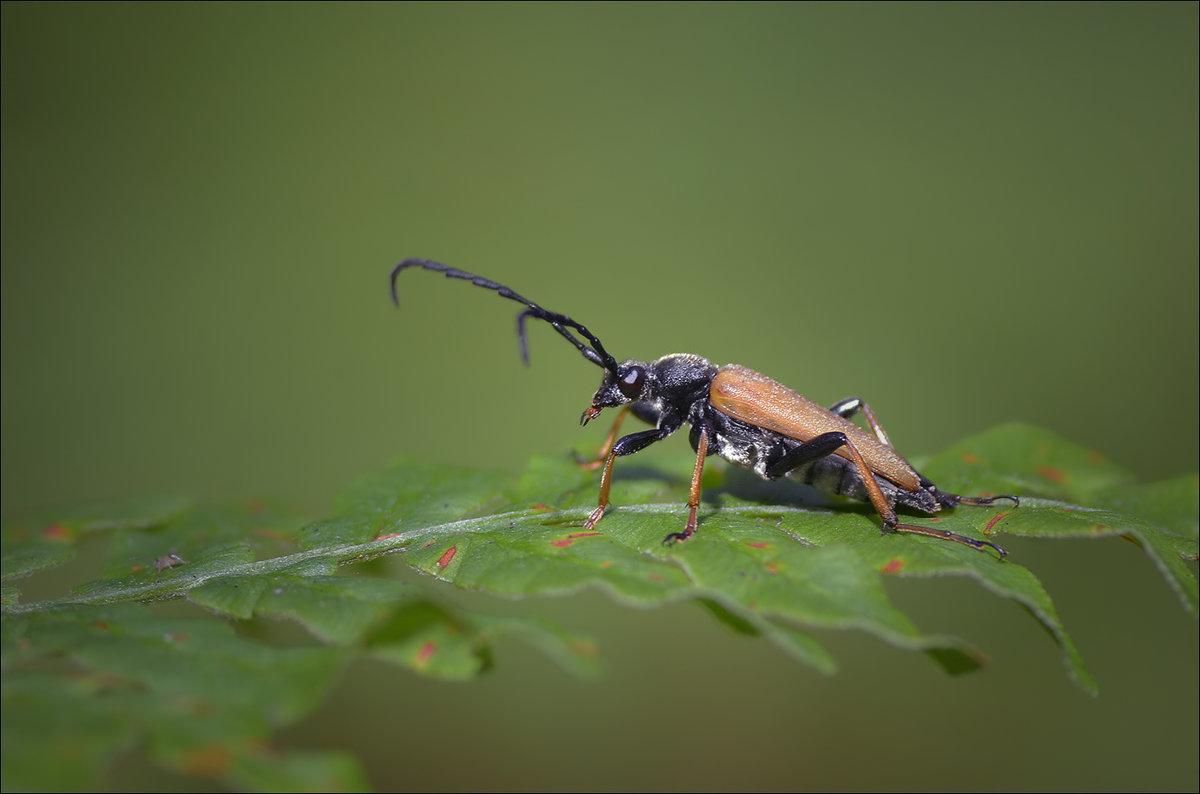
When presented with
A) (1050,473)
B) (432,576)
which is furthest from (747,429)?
(432,576)

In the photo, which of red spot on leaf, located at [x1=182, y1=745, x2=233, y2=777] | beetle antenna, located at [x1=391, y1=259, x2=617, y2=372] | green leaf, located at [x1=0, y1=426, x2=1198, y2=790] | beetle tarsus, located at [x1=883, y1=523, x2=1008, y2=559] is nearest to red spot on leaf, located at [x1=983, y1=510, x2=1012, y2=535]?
green leaf, located at [x1=0, y1=426, x2=1198, y2=790]

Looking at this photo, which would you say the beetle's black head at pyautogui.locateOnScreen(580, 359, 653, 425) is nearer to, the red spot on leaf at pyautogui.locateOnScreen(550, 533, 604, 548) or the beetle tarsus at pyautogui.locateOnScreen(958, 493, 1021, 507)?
the red spot on leaf at pyautogui.locateOnScreen(550, 533, 604, 548)

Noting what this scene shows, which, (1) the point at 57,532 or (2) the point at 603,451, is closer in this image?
(1) the point at 57,532

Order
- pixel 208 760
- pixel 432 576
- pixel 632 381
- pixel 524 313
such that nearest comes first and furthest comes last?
pixel 208 760 < pixel 432 576 < pixel 524 313 < pixel 632 381

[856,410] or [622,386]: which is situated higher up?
[622,386]


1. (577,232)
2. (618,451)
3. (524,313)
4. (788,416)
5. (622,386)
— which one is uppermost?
(577,232)

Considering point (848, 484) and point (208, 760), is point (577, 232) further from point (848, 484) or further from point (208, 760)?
point (208, 760)

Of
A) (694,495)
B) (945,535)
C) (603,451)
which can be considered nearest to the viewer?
(945,535)
